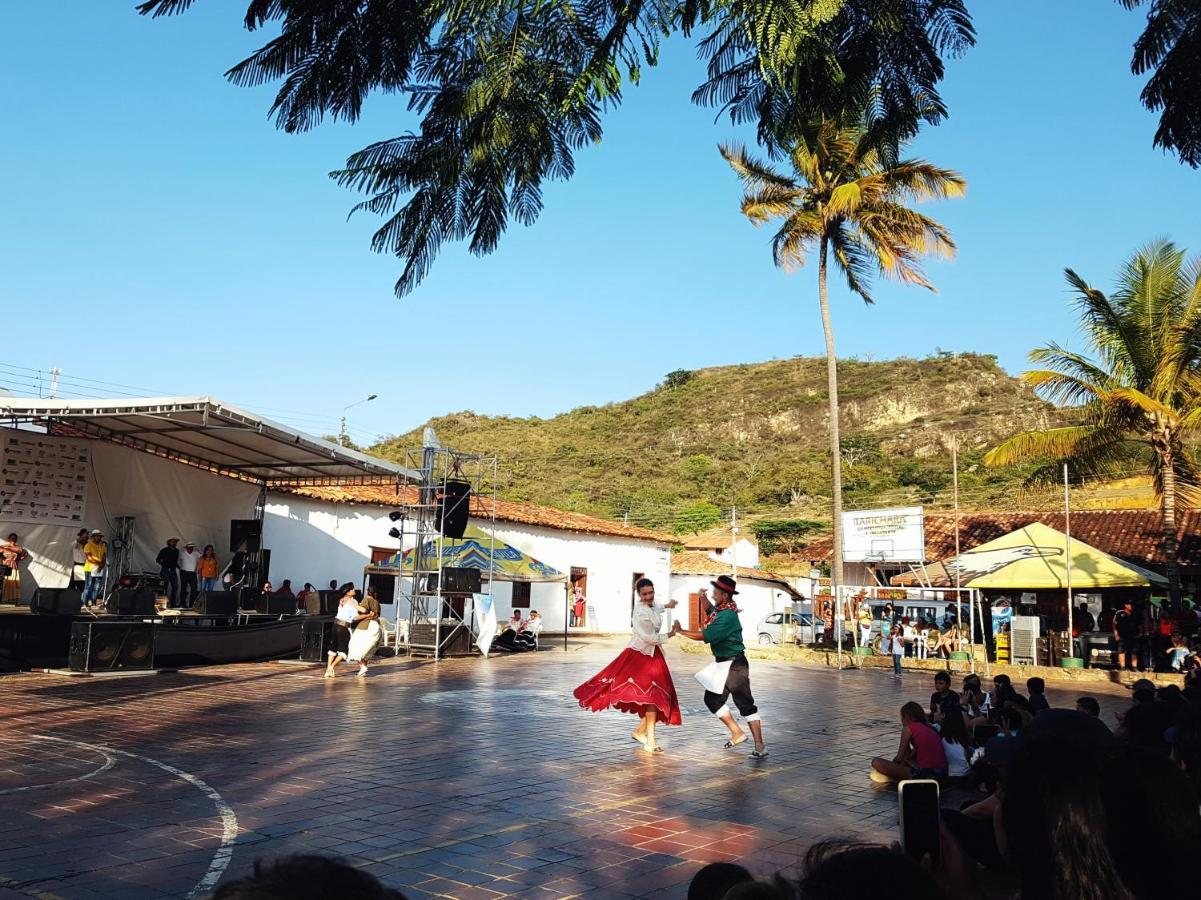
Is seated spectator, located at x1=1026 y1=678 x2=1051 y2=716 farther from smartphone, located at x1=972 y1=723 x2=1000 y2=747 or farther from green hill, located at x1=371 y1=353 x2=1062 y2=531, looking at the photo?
green hill, located at x1=371 y1=353 x2=1062 y2=531

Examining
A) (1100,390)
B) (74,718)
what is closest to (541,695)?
(74,718)

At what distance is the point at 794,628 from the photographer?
34.2 m

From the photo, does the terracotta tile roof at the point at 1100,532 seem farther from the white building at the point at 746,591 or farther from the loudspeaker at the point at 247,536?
the loudspeaker at the point at 247,536

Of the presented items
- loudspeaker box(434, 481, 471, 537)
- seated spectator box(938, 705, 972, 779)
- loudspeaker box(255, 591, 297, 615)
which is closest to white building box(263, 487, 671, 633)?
loudspeaker box(255, 591, 297, 615)

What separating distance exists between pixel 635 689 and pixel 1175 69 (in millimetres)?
6899

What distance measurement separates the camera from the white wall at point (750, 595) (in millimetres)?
40688

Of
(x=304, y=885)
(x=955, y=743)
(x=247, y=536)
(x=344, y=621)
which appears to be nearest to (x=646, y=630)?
(x=955, y=743)

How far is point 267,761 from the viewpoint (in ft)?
28.1

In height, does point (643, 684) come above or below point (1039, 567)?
below

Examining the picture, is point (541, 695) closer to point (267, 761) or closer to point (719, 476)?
point (267, 761)

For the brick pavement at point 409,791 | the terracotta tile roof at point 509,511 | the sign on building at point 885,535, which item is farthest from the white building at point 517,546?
the brick pavement at point 409,791

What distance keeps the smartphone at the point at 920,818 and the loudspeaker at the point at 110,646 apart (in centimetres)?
1558

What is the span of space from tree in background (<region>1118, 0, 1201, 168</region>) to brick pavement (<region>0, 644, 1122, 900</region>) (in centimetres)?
416

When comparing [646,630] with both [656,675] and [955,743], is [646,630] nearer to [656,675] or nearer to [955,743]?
[656,675]
